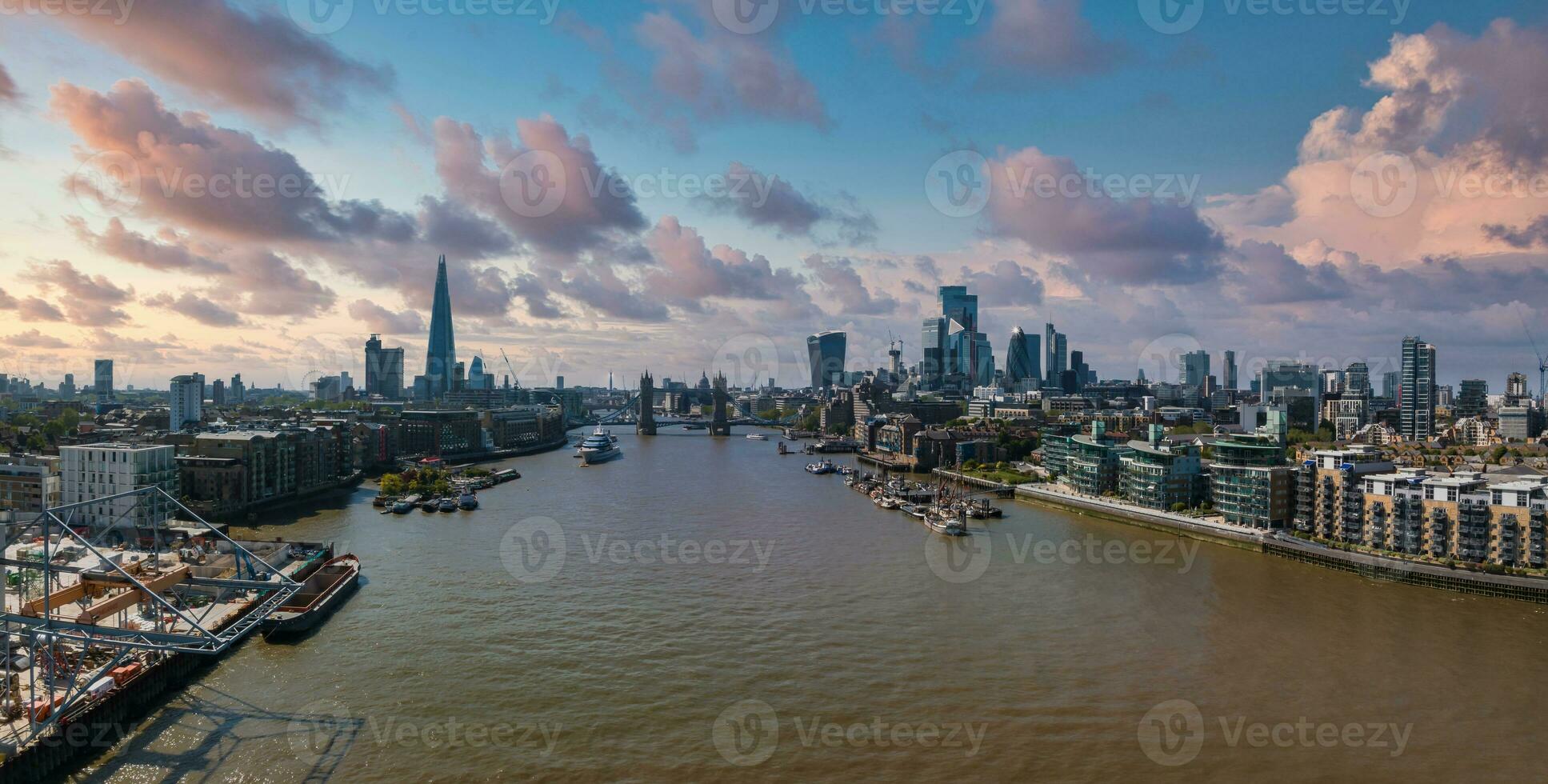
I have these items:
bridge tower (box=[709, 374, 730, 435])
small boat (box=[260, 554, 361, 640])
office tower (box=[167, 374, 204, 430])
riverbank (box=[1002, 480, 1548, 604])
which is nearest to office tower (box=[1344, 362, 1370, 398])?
bridge tower (box=[709, 374, 730, 435])

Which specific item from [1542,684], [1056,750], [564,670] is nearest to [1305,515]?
[1542,684]

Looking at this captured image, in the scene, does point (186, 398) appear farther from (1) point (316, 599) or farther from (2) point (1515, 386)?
(2) point (1515, 386)

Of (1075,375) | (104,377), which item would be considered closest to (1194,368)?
(1075,375)

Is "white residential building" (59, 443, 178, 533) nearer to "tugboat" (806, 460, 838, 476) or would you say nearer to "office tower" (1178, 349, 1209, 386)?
"tugboat" (806, 460, 838, 476)

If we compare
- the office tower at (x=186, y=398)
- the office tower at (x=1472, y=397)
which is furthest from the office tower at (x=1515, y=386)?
the office tower at (x=186, y=398)

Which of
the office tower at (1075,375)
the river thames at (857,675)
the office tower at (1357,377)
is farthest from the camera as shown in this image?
the office tower at (1075,375)

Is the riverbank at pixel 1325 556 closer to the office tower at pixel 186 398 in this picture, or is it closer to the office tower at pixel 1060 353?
the office tower at pixel 186 398
